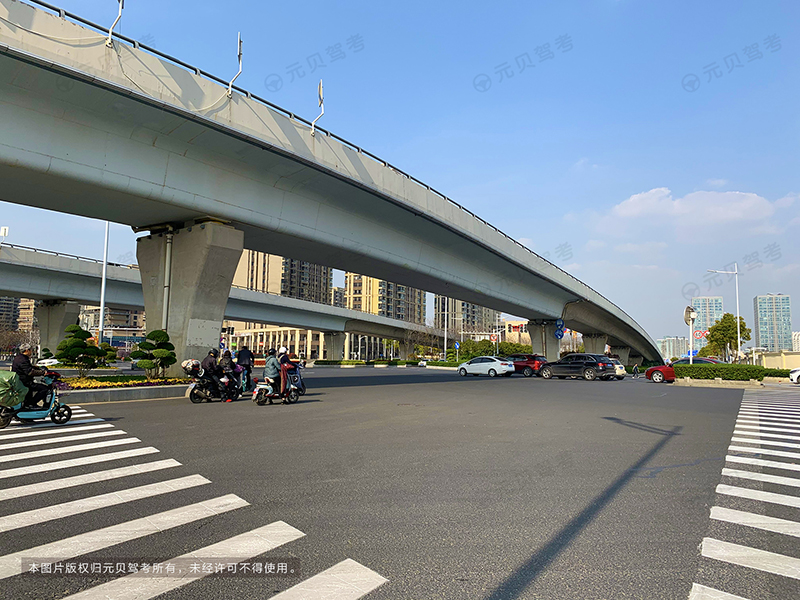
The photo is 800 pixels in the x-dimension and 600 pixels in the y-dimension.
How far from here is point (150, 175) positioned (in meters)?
16.7

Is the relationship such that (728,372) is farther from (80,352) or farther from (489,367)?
(80,352)

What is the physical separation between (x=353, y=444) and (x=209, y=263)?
1239 cm

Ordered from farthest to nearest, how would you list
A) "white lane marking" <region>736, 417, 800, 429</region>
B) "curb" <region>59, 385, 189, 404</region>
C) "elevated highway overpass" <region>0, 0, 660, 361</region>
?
"curb" <region>59, 385, 189, 404</region>
"elevated highway overpass" <region>0, 0, 660, 361</region>
"white lane marking" <region>736, 417, 800, 429</region>

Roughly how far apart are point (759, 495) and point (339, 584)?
203 inches

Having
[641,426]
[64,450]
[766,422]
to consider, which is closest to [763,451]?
[641,426]

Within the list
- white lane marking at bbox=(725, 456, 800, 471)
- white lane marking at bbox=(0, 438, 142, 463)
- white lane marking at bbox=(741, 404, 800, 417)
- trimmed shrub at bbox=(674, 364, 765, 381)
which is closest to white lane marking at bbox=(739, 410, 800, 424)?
white lane marking at bbox=(741, 404, 800, 417)

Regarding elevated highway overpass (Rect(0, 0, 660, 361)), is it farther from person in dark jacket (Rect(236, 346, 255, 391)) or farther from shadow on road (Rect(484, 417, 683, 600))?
shadow on road (Rect(484, 417, 683, 600))

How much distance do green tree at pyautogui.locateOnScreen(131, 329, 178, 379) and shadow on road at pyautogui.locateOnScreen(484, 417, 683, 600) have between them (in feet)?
52.8

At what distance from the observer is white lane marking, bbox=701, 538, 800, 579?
397cm

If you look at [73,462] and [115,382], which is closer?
[73,462]

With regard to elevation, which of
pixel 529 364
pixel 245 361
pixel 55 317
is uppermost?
pixel 55 317

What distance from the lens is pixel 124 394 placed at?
16.6m

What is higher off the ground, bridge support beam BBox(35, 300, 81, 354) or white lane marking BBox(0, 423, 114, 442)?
bridge support beam BBox(35, 300, 81, 354)

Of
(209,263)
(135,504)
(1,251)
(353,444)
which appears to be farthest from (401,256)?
(1,251)
